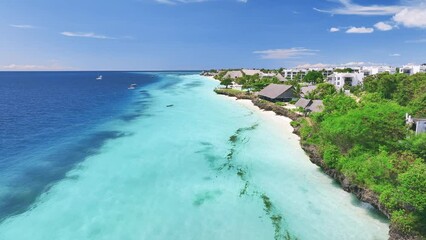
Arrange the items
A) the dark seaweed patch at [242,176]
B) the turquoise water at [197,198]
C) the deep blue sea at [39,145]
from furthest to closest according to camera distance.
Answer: the deep blue sea at [39,145] → the dark seaweed patch at [242,176] → the turquoise water at [197,198]

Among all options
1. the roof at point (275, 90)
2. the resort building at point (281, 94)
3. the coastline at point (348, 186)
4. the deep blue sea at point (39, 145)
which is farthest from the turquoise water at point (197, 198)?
the roof at point (275, 90)

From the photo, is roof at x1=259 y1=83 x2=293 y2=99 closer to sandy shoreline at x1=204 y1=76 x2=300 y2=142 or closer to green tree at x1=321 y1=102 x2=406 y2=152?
sandy shoreline at x1=204 y1=76 x2=300 y2=142

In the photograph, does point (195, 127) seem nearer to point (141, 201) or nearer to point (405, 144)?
point (141, 201)

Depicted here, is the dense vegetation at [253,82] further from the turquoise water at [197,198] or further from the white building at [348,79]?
the turquoise water at [197,198]

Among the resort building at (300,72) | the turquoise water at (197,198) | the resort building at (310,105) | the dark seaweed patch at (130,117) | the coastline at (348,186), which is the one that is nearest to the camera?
the coastline at (348,186)

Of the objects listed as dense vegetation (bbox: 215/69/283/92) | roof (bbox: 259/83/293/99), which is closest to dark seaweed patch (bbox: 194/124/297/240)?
roof (bbox: 259/83/293/99)
